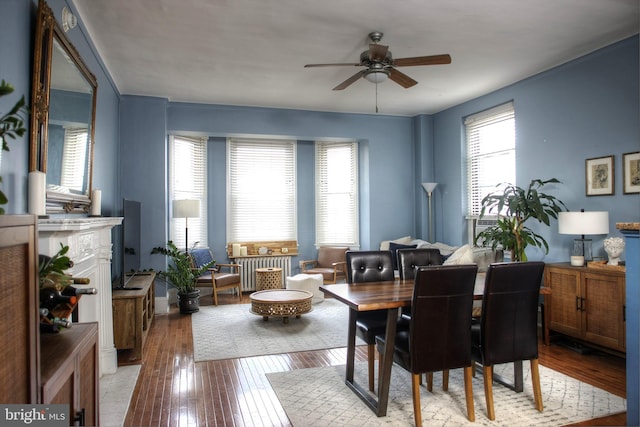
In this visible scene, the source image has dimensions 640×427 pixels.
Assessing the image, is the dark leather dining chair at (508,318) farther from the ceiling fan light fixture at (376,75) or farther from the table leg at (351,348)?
the ceiling fan light fixture at (376,75)

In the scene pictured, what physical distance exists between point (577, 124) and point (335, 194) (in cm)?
392

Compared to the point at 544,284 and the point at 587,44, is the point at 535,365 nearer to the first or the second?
the point at 544,284

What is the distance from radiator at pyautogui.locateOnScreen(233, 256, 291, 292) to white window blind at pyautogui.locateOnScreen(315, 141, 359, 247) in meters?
0.76

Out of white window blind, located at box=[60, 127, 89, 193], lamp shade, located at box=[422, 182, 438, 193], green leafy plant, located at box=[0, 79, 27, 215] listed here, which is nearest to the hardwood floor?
white window blind, located at box=[60, 127, 89, 193]

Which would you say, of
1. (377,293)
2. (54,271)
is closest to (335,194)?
(377,293)

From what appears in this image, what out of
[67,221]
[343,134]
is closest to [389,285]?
[67,221]

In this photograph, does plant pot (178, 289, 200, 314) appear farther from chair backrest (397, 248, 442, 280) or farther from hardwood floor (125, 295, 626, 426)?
chair backrest (397, 248, 442, 280)

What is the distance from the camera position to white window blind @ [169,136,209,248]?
21.4 feet

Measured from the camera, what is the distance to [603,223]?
3.85 meters

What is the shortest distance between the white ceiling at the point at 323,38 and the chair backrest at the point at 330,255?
2672mm

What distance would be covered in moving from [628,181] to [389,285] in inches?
101

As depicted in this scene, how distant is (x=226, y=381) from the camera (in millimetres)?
3318

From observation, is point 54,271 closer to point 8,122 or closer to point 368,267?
point 8,122

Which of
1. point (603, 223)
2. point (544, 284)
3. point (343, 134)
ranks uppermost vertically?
point (343, 134)
